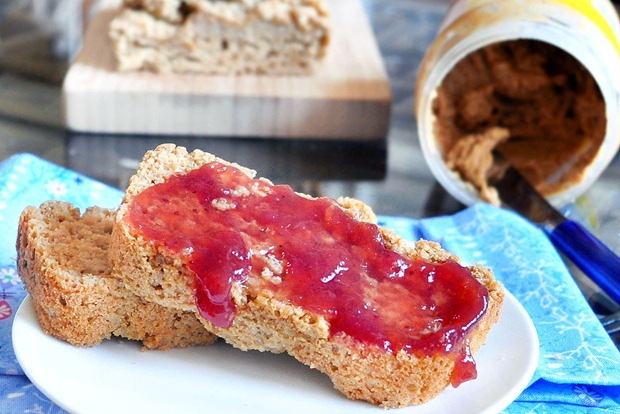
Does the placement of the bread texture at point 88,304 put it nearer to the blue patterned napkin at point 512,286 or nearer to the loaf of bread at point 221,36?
the blue patterned napkin at point 512,286

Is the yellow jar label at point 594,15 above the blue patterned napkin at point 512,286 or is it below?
above

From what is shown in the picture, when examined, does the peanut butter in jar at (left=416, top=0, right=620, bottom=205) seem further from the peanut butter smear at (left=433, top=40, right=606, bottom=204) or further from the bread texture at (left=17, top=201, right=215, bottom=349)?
the bread texture at (left=17, top=201, right=215, bottom=349)

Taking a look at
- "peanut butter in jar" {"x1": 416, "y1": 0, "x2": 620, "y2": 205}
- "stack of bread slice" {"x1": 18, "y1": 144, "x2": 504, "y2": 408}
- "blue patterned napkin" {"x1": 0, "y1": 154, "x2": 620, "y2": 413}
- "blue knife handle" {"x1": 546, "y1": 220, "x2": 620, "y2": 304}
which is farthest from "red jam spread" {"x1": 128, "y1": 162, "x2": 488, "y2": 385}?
"peanut butter in jar" {"x1": 416, "y1": 0, "x2": 620, "y2": 205}

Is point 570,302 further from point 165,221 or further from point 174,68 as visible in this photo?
→ point 174,68

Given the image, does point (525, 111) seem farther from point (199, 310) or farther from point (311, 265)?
point (199, 310)

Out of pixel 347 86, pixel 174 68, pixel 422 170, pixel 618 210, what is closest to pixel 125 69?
pixel 174 68

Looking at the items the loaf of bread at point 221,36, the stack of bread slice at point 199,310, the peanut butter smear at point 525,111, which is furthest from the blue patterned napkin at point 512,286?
the loaf of bread at point 221,36

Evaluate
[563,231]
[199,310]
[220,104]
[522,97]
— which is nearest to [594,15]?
[522,97]
